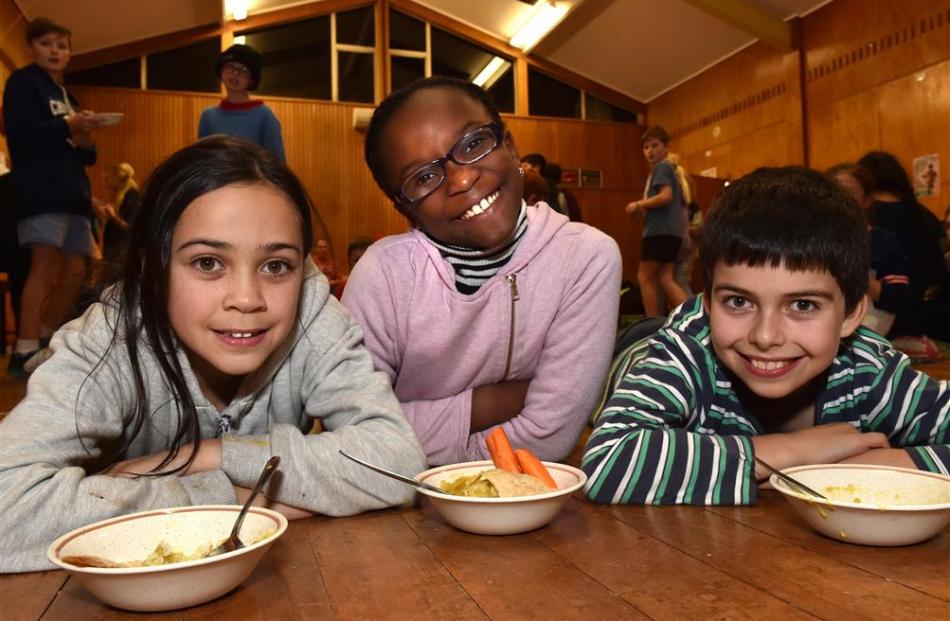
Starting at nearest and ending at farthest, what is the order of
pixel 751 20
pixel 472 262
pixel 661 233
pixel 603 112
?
1. pixel 472 262
2. pixel 661 233
3. pixel 751 20
4. pixel 603 112

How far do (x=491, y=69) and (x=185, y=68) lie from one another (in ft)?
13.2

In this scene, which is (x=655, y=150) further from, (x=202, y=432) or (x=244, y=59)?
(x=202, y=432)

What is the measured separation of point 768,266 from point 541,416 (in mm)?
566

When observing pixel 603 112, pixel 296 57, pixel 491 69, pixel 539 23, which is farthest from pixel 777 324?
pixel 603 112

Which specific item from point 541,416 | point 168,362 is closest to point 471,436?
point 541,416

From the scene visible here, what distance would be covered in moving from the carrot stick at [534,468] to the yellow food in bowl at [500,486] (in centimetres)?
5

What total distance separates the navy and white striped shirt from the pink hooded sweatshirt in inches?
8.6

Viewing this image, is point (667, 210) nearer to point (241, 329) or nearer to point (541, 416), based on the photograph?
point (541, 416)

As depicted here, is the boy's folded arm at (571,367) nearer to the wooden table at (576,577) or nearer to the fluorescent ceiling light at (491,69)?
the wooden table at (576,577)

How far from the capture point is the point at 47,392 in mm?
1114

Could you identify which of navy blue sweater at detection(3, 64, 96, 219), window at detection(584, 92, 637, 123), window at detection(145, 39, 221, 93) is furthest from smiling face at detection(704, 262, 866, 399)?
window at detection(584, 92, 637, 123)

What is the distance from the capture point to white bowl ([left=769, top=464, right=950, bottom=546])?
0.94 metres

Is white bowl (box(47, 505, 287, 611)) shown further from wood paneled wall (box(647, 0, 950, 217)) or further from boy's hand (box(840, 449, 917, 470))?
wood paneled wall (box(647, 0, 950, 217))

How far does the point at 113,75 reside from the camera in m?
9.50
